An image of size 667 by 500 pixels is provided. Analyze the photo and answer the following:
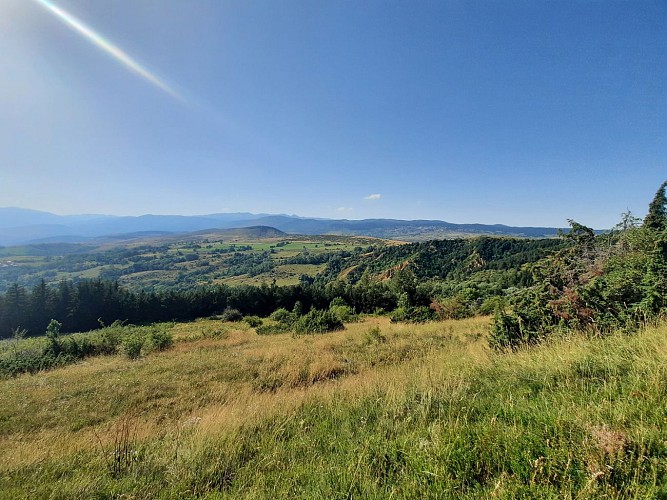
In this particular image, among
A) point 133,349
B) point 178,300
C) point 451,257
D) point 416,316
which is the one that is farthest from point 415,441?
point 451,257

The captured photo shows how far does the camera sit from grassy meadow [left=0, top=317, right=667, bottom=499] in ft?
6.79

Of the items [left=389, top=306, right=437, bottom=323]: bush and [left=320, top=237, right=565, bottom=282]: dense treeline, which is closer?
[left=389, top=306, right=437, bottom=323]: bush

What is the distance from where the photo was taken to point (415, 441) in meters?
2.79

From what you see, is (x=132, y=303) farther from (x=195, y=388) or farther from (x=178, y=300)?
(x=195, y=388)

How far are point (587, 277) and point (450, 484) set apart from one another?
741 cm

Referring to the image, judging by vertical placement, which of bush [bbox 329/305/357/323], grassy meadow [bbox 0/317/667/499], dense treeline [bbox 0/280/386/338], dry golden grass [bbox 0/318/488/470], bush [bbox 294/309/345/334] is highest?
grassy meadow [bbox 0/317/667/499]

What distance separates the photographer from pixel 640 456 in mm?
1927

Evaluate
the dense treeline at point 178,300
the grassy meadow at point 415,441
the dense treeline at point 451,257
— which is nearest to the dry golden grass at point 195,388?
the grassy meadow at point 415,441

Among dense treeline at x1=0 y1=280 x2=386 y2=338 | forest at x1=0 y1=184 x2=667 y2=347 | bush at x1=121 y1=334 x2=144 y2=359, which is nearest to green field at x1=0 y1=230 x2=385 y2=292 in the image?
forest at x1=0 y1=184 x2=667 y2=347

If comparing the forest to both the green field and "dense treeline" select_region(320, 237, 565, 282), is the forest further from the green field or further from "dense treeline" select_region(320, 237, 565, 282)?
the green field

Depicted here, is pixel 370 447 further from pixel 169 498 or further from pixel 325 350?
pixel 325 350

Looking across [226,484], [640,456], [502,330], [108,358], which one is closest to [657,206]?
[502,330]

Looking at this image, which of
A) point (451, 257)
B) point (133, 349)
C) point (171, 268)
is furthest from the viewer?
point (171, 268)

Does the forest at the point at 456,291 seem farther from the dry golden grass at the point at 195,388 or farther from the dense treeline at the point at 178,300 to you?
the dry golden grass at the point at 195,388
